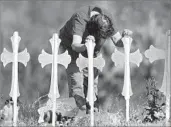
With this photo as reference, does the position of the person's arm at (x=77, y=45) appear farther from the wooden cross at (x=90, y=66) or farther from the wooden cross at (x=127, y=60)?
the wooden cross at (x=127, y=60)

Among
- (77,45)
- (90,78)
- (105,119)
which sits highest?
(77,45)

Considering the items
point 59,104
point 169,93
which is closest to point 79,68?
point 59,104

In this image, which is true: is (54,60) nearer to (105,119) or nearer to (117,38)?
(105,119)

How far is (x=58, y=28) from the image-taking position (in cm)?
377

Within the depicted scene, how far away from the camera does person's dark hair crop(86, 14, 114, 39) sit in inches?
140

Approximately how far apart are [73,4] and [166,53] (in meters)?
0.78

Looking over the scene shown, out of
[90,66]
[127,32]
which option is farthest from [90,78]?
[127,32]

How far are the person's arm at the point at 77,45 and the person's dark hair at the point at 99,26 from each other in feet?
0.29

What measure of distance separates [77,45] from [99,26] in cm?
18

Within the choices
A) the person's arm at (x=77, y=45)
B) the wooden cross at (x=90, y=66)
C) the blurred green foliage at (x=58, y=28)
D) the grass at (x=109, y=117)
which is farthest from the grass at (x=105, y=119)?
the person's arm at (x=77, y=45)

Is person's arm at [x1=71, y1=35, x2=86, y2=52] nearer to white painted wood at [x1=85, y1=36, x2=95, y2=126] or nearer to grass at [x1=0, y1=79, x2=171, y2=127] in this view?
white painted wood at [x1=85, y1=36, x2=95, y2=126]

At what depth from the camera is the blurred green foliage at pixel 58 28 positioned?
3771 millimetres

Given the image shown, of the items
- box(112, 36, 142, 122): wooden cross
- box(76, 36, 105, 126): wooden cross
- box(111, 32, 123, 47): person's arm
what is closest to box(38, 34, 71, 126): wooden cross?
box(76, 36, 105, 126): wooden cross

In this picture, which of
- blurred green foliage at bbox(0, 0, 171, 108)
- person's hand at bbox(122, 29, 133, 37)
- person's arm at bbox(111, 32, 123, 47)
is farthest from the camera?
blurred green foliage at bbox(0, 0, 171, 108)
